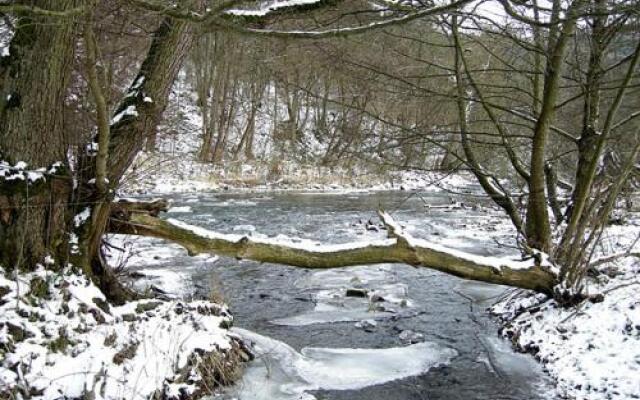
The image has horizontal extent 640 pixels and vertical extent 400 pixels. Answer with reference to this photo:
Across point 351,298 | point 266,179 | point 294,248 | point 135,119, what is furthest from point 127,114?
point 266,179

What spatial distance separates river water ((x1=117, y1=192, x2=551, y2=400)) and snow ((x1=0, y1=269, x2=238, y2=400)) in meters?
0.63

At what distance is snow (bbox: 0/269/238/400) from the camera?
3.88 metres

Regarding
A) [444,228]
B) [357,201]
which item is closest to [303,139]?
[357,201]

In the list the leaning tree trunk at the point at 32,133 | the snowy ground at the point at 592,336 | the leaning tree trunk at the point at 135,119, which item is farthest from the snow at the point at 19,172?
the snowy ground at the point at 592,336

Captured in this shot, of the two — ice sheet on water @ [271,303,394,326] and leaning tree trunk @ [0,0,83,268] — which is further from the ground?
leaning tree trunk @ [0,0,83,268]

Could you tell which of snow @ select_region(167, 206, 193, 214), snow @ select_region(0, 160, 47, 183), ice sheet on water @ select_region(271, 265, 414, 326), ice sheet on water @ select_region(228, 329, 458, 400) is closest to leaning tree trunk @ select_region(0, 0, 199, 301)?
snow @ select_region(0, 160, 47, 183)

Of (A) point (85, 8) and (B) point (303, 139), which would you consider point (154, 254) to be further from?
(B) point (303, 139)

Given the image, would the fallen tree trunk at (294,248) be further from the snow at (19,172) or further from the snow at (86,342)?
the snow at (19,172)

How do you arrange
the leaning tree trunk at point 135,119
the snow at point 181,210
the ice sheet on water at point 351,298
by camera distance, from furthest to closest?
the snow at point 181,210
the ice sheet on water at point 351,298
the leaning tree trunk at point 135,119

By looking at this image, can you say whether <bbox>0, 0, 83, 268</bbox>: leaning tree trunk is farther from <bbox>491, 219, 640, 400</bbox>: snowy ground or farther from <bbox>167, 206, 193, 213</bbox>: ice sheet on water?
<bbox>167, 206, 193, 213</bbox>: ice sheet on water

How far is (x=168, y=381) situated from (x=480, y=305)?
4.90m

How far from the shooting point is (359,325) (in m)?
7.02

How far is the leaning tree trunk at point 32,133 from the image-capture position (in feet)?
15.5

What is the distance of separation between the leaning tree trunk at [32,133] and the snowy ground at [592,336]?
4.69 m
